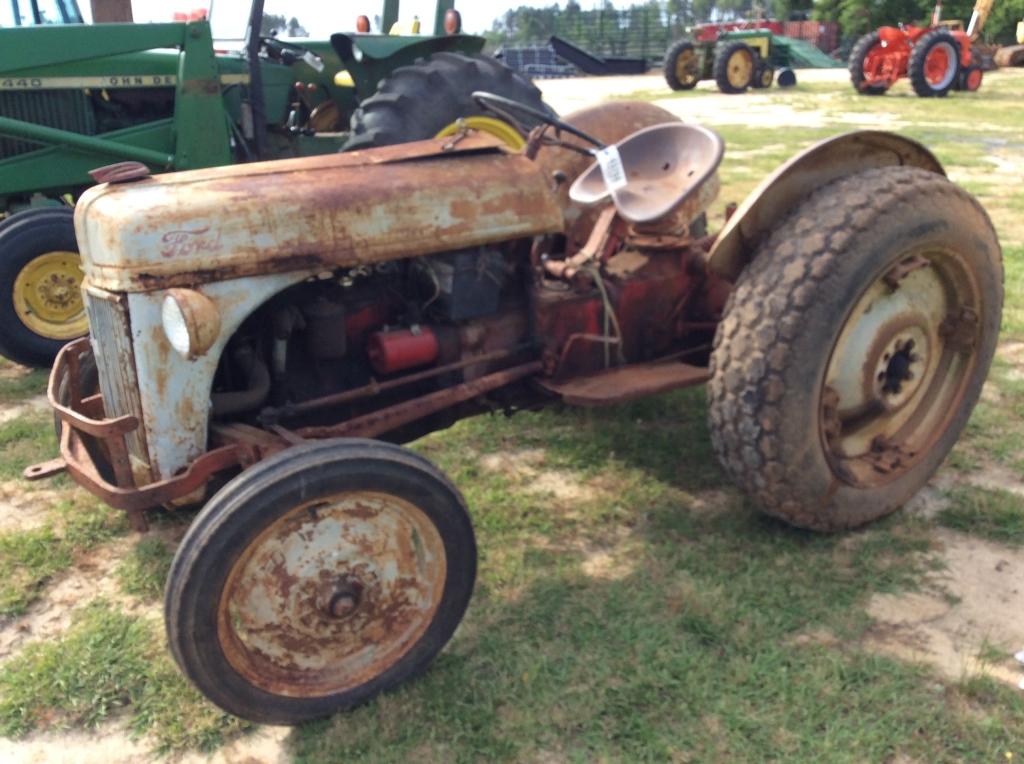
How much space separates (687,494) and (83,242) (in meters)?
2.06

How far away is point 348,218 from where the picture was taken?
2436mm

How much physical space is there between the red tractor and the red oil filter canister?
53.0 feet

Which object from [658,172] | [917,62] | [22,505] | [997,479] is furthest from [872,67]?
[22,505]

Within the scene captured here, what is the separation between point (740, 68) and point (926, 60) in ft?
12.8

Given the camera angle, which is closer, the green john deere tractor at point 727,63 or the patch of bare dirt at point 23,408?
the patch of bare dirt at point 23,408

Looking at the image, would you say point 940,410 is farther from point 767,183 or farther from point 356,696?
point 356,696

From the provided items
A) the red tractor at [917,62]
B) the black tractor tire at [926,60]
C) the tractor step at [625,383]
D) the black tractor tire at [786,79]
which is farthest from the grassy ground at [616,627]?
the black tractor tire at [786,79]

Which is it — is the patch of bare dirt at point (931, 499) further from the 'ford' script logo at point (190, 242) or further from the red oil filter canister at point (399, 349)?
the 'ford' script logo at point (190, 242)

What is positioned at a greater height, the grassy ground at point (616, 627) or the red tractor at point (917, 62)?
the red tractor at point (917, 62)

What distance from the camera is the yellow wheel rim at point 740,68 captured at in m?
19.1

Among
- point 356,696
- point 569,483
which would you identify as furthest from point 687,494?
point 356,696

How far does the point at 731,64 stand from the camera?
62.7ft

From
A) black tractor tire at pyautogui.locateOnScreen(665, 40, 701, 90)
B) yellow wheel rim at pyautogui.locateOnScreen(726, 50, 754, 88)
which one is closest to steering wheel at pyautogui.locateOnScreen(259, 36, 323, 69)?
yellow wheel rim at pyautogui.locateOnScreen(726, 50, 754, 88)

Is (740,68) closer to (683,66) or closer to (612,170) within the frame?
(683,66)
